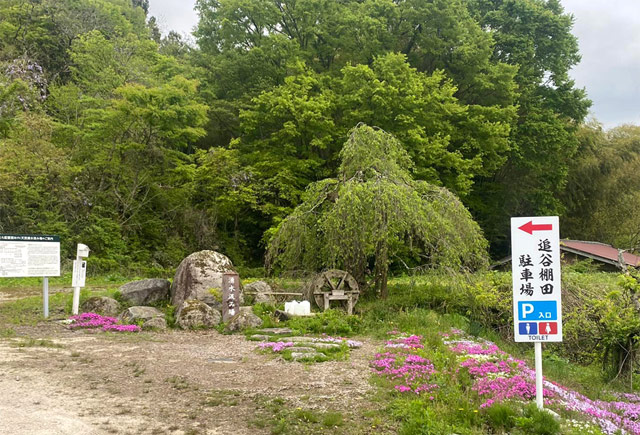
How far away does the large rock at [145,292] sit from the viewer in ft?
40.8

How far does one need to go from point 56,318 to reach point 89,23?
813 inches

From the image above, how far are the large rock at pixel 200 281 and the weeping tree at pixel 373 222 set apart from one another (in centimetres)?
145

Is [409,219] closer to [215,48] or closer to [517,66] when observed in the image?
[517,66]

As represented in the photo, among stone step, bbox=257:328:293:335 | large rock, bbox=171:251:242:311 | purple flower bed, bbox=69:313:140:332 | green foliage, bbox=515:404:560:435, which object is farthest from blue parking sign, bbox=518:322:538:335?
large rock, bbox=171:251:242:311

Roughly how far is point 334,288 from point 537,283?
671 centimetres

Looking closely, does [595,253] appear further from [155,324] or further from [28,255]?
[28,255]

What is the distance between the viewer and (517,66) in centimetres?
2464

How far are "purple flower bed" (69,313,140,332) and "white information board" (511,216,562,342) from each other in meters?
7.38

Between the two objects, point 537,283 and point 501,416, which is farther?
point 537,283

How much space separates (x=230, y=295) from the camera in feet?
35.1

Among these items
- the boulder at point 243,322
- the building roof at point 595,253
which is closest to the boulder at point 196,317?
the boulder at point 243,322

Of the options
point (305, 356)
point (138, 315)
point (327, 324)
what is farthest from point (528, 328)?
point (138, 315)

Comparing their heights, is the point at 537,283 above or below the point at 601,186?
below

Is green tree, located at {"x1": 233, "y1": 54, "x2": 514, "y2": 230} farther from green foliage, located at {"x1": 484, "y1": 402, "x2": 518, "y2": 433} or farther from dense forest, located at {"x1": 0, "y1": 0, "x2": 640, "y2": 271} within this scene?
green foliage, located at {"x1": 484, "y1": 402, "x2": 518, "y2": 433}
